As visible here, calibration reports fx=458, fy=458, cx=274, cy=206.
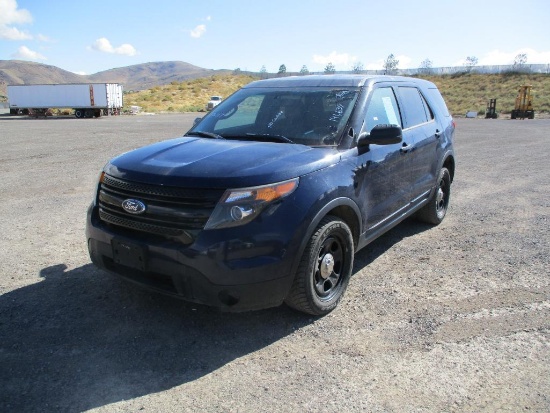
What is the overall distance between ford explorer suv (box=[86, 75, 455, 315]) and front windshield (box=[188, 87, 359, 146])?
0.05 feet

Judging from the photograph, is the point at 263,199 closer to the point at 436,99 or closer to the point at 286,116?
the point at 286,116

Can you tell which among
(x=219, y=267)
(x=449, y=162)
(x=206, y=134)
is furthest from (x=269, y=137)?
(x=449, y=162)

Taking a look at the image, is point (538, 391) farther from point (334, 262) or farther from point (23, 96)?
point (23, 96)

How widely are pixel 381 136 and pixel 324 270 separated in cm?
123

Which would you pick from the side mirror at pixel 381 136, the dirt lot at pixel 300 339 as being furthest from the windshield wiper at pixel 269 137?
the dirt lot at pixel 300 339

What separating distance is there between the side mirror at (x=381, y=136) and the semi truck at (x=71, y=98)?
37786 millimetres

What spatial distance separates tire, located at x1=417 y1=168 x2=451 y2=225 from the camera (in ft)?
19.5

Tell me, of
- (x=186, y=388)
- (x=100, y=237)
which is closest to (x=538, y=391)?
(x=186, y=388)

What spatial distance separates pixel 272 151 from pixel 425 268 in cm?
222

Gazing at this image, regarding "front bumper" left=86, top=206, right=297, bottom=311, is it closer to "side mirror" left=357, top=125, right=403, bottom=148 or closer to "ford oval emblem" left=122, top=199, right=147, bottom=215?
"ford oval emblem" left=122, top=199, right=147, bottom=215

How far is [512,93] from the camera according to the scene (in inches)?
2084

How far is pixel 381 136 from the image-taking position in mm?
3865

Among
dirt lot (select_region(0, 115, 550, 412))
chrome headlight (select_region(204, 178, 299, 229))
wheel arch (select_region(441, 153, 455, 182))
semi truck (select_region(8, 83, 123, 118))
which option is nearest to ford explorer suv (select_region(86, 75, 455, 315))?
chrome headlight (select_region(204, 178, 299, 229))

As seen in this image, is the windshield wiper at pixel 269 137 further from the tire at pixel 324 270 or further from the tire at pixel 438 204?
the tire at pixel 438 204
